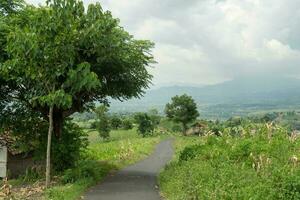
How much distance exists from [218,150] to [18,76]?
31.1 feet

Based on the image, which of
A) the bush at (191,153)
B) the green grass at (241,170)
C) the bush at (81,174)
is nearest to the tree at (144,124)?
the bush at (191,153)

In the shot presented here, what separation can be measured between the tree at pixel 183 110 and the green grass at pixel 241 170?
2454 inches

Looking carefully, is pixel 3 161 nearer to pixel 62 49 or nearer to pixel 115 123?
pixel 62 49

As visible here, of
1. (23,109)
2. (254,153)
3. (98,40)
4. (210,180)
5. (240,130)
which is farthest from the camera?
(23,109)

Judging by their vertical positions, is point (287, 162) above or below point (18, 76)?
below

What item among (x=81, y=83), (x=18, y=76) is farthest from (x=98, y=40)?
(x=18, y=76)

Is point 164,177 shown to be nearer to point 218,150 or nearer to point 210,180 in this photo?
point 218,150

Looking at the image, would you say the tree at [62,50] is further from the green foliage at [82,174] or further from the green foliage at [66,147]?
the green foliage at [66,147]

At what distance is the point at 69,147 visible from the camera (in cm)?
2620

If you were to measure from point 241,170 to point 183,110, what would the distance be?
71.5 metres

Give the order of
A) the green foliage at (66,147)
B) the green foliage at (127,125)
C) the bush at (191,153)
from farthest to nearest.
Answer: the green foliage at (127,125) → the green foliage at (66,147) → the bush at (191,153)

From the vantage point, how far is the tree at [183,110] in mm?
87875

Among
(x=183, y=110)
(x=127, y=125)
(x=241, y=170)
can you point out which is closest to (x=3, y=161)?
(x=241, y=170)

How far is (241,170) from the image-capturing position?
16719 millimetres
